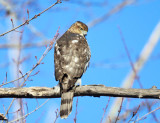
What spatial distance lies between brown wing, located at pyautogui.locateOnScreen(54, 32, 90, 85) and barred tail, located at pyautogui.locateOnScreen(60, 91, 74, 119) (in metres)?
0.24

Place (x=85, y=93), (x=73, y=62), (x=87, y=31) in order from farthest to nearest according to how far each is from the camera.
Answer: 1. (x=87, y=31)
2. (x=73, y=62)
3. (x=85, y=93)

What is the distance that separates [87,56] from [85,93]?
90cm

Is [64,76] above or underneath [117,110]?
above

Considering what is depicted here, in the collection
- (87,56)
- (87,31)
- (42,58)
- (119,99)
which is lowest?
(119,99)

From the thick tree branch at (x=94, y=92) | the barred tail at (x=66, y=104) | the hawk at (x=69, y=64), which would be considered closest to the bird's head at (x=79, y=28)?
the hawk at (x=69, y=64)

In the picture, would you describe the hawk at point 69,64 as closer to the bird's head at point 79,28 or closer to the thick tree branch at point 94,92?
the thick tree branch at point 94,92

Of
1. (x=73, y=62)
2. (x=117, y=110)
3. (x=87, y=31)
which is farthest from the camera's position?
(x=87, y=31)

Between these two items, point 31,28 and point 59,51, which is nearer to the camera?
point 59,51

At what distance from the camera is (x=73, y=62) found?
478 cm

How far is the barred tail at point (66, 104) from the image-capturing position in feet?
14.9

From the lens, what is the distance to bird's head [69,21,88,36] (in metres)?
6.16

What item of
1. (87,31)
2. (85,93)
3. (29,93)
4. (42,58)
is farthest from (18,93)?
(87,31)

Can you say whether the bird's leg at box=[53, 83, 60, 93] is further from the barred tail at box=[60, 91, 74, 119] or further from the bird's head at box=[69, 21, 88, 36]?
the bird's head at box=[69, 21, 88, 36]

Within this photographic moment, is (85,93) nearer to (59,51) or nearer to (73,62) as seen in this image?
(73,62)
